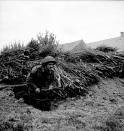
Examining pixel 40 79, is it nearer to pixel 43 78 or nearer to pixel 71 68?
pixel 43 78

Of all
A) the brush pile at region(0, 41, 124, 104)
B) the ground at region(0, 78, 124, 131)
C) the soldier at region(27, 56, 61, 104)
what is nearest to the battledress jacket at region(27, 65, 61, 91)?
the soldier at region(27, 56, 61, 104)

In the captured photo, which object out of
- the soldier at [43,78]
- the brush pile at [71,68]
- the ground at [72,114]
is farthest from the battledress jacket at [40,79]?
the ground at [72,114]

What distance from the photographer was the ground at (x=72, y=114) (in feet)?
10.8

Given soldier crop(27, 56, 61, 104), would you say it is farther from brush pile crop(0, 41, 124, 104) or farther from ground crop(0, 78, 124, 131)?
ground crop(0, 78, 124, 131)

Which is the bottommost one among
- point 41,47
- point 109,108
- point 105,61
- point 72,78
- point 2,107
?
point 109,108

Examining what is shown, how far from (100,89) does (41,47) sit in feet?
9.45

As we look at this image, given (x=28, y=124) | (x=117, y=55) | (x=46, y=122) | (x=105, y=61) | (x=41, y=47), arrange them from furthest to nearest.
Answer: (x=117, y=55), (x=105, y=61), (x=41, y=47), (x=46, y=122), (x=28, y=124)

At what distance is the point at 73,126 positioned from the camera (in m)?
3.37

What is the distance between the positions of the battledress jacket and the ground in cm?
66

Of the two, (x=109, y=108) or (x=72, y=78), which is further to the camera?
(x=72, y=78)

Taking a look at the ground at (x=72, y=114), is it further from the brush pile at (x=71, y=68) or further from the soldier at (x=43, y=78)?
the soldier at (x=43, y=78)

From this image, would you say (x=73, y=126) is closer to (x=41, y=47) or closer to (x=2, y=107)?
(x=2, y=107)

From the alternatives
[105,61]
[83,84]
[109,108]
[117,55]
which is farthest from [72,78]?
[117,55]

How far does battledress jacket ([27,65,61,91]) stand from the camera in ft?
15.3
